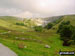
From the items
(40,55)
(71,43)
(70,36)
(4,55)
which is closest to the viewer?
(4,55)

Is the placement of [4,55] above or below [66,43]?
above

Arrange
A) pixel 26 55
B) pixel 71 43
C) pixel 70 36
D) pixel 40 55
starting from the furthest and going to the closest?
pixel 70 36, pixel 71 43, pixel 40 55, pixel 26 55

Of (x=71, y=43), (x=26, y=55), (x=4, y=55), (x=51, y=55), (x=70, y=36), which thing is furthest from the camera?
(x=70, y=36)

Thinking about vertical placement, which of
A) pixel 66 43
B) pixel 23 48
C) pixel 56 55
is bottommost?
pixel 66 43

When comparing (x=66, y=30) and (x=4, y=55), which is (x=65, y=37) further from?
(x=4, y=55)

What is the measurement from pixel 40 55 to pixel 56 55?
227 inches

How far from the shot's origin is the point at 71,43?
62.7 m

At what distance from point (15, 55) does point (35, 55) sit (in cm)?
589

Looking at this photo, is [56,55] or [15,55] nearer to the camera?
[15,55]

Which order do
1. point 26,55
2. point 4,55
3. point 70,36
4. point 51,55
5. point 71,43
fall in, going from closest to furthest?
point 4,55, point 26,55, point 51,55, point 71,43, point 70,36

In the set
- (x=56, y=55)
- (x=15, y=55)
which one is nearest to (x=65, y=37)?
(x=56, y=55)

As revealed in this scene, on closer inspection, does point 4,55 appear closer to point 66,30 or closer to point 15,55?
point 15,55

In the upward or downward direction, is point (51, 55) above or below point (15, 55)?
below

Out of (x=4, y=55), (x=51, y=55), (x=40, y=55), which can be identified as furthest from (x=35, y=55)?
(x=4, y=55)
